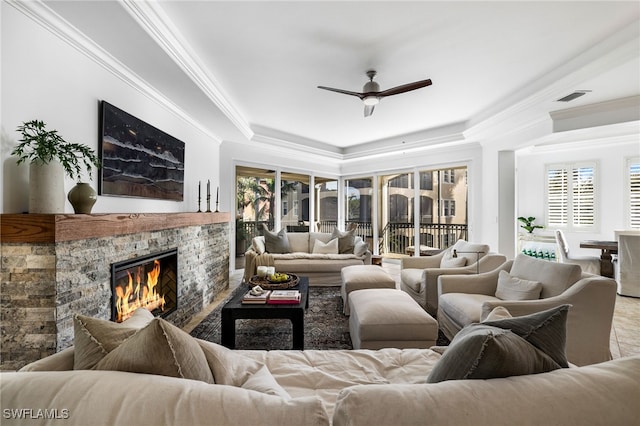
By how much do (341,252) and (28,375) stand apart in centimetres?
501

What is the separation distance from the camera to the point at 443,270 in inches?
133

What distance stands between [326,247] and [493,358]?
4.72m

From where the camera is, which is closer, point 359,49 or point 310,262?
point 359,49

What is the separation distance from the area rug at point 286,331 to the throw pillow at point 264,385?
1616mm

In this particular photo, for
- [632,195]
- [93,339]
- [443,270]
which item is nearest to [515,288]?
[443,270]

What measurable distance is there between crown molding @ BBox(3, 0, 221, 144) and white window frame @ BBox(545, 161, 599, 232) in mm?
7606

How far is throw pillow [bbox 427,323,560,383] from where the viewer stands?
2.87 ft

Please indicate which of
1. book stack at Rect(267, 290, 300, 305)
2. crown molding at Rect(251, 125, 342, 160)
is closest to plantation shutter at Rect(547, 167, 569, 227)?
crown molding at Rect(251, 125, 342, 160)

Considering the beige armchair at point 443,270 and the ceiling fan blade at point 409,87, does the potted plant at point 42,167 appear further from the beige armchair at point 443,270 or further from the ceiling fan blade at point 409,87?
the beige armchair at point 443,270

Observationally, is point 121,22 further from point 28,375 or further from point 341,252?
point 341,252

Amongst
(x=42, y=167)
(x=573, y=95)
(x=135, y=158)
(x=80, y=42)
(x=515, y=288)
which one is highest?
(x=573, y=95)

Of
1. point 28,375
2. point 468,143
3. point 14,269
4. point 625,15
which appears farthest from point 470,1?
point 468,143

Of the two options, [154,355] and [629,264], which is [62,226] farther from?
[629,264]

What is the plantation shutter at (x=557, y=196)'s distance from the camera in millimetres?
6352
